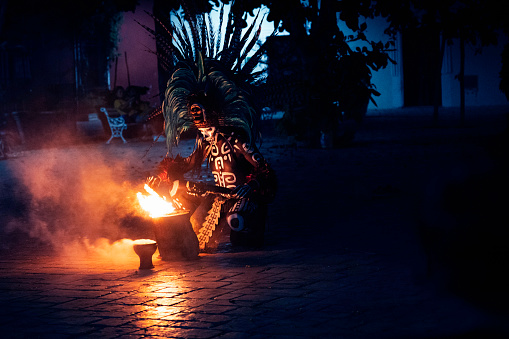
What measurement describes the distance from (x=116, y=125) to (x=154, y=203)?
16096mm

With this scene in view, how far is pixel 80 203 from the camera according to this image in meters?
10.4

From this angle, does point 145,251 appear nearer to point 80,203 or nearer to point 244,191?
point 244,191

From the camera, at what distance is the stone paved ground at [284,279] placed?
4.01 m

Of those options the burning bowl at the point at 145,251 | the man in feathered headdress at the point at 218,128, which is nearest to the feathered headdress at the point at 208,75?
the man in feathered headdress at the point at 218,128

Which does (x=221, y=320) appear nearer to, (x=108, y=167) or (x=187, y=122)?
(x=187, y=122)

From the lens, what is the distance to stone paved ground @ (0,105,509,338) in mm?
4008

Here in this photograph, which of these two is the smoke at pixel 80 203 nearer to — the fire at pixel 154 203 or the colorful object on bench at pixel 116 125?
the fire at pixel 154 203

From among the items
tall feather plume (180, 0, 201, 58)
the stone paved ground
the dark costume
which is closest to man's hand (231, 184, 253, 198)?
the dark costume

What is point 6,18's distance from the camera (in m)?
23.5

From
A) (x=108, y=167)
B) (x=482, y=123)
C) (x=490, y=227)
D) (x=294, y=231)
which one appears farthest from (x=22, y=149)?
(x=490, y=227)

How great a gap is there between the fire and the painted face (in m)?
0.71

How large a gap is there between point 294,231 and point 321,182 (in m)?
3.88

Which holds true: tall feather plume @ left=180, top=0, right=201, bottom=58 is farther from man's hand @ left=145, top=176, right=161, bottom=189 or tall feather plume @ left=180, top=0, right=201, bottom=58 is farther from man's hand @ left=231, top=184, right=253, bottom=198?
man's hand @ left=231, top=184, right=253, bottom=198

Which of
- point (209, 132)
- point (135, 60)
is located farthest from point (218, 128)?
point (135, 60)
